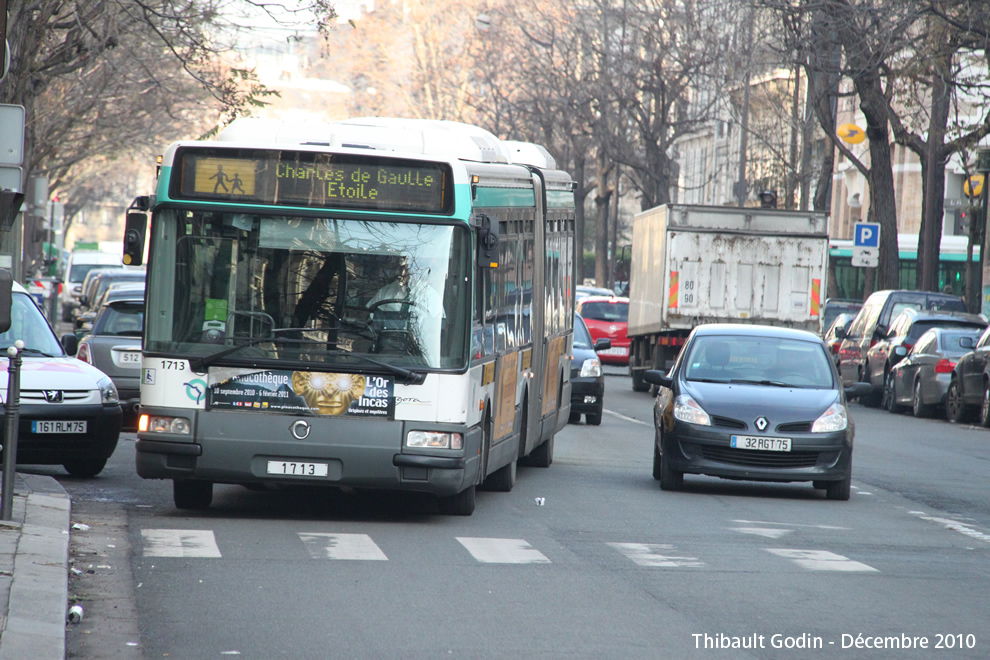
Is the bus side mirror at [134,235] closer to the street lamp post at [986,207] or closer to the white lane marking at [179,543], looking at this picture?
the white lane marking at [179,543]

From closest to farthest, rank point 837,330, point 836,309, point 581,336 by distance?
point 581,336 < point 837,330 < point 836,309

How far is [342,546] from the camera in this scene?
10062mm

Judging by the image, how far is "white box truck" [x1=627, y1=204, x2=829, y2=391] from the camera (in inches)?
1128

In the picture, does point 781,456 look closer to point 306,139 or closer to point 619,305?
point 306,139

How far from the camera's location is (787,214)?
28797 mm

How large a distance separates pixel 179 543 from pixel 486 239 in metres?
2.91

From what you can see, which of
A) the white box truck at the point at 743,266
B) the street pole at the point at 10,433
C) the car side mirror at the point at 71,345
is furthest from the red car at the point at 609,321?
the street pole at the point at 10,433

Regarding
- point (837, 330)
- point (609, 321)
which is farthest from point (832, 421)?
point (609, 321)

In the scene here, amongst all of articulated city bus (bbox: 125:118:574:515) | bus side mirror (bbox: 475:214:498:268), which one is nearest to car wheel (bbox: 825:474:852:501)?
articulated city bus (bbox: 125:118:574:515)

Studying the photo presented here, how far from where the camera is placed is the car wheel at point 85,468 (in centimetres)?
1373

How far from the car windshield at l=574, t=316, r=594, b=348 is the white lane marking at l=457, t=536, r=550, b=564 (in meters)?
12.6

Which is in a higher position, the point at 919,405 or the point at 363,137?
the point at 363,137

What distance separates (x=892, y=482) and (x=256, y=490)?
6487 mm

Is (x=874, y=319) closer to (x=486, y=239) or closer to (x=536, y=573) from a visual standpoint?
(x=486, y=239)
